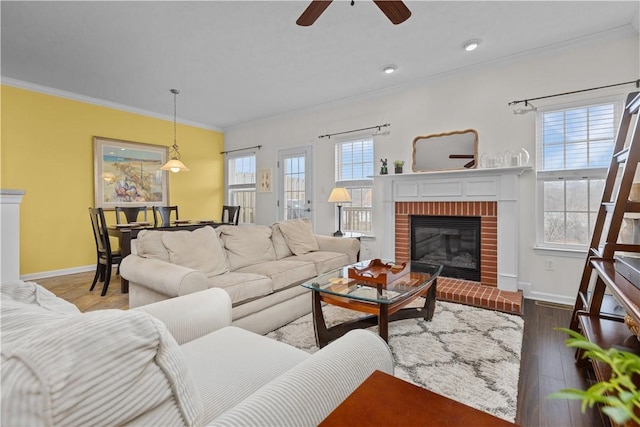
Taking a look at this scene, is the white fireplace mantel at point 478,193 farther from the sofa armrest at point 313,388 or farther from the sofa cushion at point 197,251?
the sofa armrest at point 313,388

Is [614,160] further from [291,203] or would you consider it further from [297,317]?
[291,203]

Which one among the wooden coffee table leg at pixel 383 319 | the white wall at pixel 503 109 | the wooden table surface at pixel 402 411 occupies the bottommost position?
the wooden coffee table leg at pixel 383 319

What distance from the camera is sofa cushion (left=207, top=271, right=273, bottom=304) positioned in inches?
91.1

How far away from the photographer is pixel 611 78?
10.2 ft

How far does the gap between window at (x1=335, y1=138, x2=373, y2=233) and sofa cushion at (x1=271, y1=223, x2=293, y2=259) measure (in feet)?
5.32

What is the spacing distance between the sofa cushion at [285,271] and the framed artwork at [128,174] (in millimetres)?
3594

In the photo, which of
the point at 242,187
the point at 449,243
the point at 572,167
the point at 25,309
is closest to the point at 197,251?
the point at 25,309

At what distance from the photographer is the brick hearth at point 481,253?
10.4ft

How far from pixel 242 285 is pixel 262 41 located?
2536 millimetres

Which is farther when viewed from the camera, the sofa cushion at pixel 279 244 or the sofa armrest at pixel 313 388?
the sofa cushion at pixel 279 244

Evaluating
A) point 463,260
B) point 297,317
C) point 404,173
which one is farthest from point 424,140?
point 297,317

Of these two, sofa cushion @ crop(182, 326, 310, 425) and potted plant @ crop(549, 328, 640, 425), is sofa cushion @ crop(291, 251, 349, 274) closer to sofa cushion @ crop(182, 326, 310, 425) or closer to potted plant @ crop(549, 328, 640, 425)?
sofa cushion @ crop(182, 326, 310, 425)

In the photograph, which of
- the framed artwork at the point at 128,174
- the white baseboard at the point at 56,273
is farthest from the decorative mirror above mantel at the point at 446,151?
the white baseboard at the point at 56,273

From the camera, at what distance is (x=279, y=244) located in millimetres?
3592
